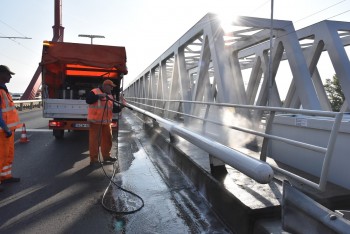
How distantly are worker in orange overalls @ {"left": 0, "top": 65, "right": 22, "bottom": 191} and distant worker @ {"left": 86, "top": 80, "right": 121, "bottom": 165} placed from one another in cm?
171

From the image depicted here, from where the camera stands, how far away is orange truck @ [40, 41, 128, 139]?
32.6 ft

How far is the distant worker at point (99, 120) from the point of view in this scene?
7.04m

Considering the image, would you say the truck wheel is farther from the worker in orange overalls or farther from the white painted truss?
the worker in orange overalls

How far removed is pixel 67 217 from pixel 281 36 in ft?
29.0

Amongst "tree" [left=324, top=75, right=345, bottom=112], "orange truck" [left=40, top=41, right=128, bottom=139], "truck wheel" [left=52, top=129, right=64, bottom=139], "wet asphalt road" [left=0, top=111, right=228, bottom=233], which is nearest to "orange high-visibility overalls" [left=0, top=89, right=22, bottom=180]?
"wet asphalt road" [left=0, top=111, right=228, bottom=233]

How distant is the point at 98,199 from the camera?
4867 mm

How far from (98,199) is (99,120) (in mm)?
2584

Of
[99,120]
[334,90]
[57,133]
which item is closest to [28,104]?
[57,133]

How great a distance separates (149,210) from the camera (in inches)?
175

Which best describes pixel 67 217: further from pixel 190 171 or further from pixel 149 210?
pixel 190 171

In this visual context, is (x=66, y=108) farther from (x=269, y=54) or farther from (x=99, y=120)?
(x=269, y=54)

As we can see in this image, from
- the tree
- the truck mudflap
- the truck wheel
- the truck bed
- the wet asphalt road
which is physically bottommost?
the wet asphalt road

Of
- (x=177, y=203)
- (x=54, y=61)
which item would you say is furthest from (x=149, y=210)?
(x=54, y=61)

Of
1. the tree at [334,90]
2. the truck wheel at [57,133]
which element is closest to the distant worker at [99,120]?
the truck wheel at [57,133]
